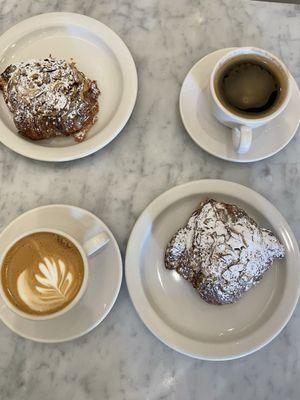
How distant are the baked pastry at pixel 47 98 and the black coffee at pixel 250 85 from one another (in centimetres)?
37

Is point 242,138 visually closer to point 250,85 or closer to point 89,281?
point 250,85

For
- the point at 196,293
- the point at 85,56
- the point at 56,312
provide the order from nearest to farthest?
1. the point at 56,312
2. the point at 196,293
3. the point at 85,56

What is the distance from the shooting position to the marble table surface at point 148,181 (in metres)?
1.29

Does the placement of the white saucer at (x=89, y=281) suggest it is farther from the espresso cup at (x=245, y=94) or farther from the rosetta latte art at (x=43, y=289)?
the espresso cup at (x=245, y=94)

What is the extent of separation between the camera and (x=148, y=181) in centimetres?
139

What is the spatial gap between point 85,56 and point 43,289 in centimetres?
69

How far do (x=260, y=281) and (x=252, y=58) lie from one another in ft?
1.93

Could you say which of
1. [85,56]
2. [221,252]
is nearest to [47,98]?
[85,56]

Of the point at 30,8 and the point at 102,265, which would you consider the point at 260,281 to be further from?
the point at 30,8

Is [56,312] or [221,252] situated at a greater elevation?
[56,312]

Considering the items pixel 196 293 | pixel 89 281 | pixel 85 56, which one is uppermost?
pixel 85 56

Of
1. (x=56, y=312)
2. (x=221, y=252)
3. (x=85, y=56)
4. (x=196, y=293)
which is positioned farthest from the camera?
(x=85, y=56)

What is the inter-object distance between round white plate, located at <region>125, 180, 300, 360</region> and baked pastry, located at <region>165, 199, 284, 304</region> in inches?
1.9

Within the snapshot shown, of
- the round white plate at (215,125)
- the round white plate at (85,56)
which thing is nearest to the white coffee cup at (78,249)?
the round white plate at (85,56)
